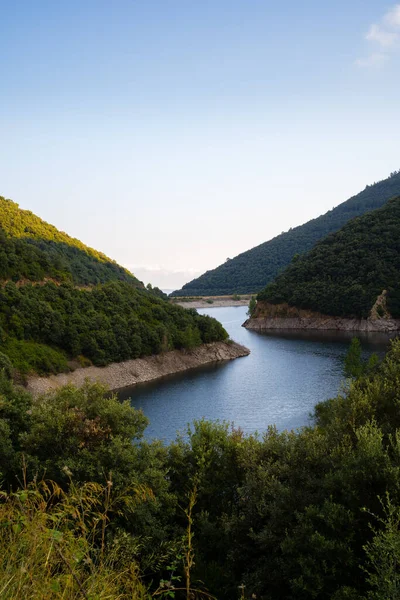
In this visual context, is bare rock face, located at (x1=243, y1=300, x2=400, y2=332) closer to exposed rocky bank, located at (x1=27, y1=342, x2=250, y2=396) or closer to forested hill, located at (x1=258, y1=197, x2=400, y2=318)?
forested hill, located at (x1=258, y1=197, x2=400, y2=318)

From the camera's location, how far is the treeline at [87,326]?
171 ft

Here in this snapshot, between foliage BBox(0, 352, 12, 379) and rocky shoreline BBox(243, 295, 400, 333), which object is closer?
foliage BBox(0, 352, 12, 379)

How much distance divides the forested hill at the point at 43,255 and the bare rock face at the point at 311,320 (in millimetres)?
32159

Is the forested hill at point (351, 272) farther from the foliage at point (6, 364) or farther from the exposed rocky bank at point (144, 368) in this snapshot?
the foliage at point (6, 364)

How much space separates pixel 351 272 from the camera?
110 metres

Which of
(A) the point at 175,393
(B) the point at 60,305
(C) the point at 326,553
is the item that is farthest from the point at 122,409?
(B) the point at 60,305

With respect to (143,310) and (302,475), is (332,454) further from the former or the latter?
(143,310)

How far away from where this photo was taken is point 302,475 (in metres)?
16.5

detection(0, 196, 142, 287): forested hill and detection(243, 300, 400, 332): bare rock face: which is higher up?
detection(0, 196, 142, 287): forested hill

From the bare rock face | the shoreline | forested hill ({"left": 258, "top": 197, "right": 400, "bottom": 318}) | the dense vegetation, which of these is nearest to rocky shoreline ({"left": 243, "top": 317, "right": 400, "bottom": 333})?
the bare rock face

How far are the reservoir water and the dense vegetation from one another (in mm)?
16189

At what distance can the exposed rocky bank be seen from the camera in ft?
166

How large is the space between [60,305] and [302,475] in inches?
1944

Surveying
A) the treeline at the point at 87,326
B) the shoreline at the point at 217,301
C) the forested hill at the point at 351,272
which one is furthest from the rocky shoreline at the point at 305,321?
the shoreline at the point at 217,301
